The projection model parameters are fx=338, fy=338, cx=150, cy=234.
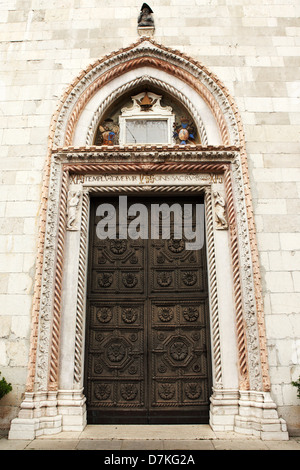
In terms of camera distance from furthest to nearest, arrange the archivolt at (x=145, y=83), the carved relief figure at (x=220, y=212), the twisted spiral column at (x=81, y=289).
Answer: the archivolt at (x=145, y=83)
the carved relief figure at (x=220, y=212)
the twisted spiral column at (x=81, y=289)

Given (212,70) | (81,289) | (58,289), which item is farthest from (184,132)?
(58,289)

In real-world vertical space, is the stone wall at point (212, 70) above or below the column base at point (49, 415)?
above

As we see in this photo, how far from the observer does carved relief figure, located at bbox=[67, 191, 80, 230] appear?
5.95m

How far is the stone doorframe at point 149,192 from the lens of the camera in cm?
502

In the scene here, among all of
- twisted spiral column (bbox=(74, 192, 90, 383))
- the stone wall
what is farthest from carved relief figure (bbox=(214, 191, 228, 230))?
twisted spiral column (bbox=(74, 192, 90, 383))

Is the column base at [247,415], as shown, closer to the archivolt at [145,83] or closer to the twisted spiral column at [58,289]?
the twisted spiral column at [58,289]

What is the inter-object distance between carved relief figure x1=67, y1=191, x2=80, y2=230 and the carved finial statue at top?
3.97 metres

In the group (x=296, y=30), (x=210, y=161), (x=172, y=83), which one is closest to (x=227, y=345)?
(x=210, y=161)

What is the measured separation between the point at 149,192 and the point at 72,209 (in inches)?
56.2

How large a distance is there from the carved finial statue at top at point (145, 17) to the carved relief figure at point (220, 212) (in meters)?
4.03

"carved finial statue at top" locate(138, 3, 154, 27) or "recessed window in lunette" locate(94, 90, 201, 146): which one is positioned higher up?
"carved finial statue at top" locate(138, 3, 154, 27)

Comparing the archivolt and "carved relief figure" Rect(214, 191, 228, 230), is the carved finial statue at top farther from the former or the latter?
"carved relief figure" Rect(214, 191, 228, 230)

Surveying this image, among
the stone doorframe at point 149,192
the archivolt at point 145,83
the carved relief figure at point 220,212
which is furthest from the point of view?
the archivolt at point 145,83

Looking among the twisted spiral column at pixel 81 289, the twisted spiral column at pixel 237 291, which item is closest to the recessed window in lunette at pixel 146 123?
the twisted spiral column at pixel 237 291
